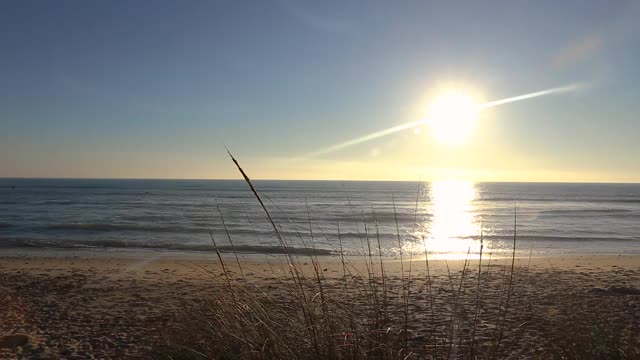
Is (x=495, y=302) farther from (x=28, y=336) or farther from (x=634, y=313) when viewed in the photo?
(x=28, y=336)

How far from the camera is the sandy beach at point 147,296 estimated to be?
6.71 meters

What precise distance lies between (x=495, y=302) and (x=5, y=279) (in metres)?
12.8

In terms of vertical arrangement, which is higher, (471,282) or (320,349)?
(320,349)

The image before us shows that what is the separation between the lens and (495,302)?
10.1 metres

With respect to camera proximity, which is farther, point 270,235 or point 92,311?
point 270,235

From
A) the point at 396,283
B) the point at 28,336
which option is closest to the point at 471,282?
the point at 396,283

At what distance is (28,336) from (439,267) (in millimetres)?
12859

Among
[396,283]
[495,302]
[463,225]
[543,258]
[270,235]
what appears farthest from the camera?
[463,225]

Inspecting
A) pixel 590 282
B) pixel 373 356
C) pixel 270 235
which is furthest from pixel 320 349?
pixel 270 235

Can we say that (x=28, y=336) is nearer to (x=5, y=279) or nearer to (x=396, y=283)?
(x=5, y=279)

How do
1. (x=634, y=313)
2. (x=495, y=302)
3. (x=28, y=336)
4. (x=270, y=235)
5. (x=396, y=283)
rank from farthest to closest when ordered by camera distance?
(x=270, y=235), (x=396, y=283), (x=495, y=302), (x=634, y=313), (x=28, y=336)

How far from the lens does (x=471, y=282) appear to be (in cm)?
1289

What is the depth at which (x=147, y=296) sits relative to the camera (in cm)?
1083

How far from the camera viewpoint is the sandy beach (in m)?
6.71
